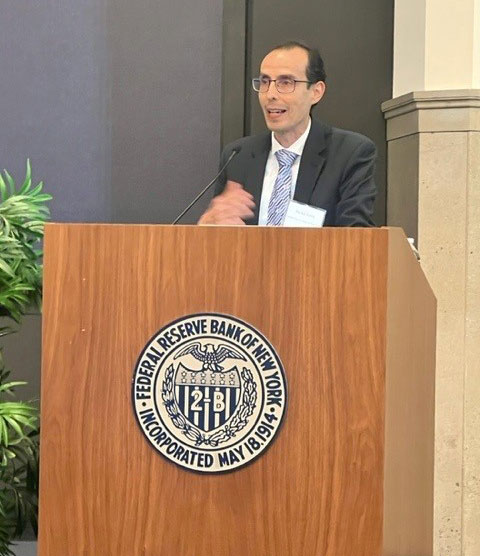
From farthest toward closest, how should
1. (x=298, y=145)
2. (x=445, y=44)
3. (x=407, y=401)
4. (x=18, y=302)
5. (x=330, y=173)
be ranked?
(x=445, y=44) < (x=298, y=145) < (x=330, y=173) < (x=18, y=302) < (x=407, y=401)

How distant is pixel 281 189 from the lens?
3.24 meters

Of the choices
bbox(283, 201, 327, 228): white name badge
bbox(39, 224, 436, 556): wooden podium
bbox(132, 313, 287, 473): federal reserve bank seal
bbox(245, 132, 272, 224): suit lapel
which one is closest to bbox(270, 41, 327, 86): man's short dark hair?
bbox(245, 132, 272, 224): suit lapel

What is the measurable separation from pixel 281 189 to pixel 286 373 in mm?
1455

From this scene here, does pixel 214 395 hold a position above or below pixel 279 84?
below

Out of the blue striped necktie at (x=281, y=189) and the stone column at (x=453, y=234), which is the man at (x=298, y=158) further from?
the stone column at (x=453, y=234)

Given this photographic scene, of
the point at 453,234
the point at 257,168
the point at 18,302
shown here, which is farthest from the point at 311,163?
the point at 453,234

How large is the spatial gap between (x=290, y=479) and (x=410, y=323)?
482 mm

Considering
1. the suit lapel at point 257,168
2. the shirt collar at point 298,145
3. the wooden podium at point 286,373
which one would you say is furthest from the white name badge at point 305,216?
the shirt collar at point 298,145

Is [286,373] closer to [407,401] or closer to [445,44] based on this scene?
[407,401]

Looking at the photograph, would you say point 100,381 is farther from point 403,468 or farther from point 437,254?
point 437,254

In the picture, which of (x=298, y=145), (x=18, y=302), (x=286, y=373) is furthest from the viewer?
(x=298, y=145)

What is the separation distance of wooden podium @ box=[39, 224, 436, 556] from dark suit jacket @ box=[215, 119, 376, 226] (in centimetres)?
119

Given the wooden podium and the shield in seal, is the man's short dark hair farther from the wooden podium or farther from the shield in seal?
the shield in seal

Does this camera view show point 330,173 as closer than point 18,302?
No
